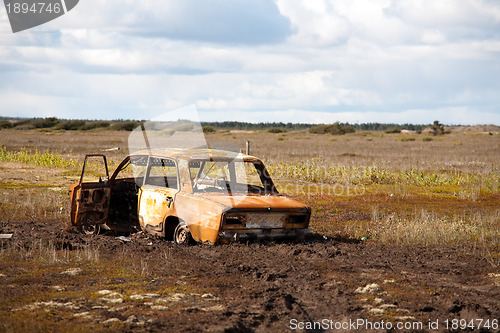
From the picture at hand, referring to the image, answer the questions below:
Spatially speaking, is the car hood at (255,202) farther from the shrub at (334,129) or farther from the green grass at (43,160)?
the shrub at (334,129)

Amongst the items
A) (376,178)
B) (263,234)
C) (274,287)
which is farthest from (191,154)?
(376,178)

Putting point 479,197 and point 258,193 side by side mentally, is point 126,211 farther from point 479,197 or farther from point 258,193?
point 479,197

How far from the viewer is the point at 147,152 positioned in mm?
9820

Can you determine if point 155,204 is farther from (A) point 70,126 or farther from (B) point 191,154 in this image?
(A) point 70,126

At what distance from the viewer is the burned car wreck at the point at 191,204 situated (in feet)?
27.9

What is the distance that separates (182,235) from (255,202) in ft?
4.55

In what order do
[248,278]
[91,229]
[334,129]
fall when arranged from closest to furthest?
1. [248,278]
2. [91,229]
3. [334,129]

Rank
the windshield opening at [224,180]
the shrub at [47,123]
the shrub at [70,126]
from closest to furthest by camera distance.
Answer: the windshield opening at [224,180]
the shrub at [70,126]
the shrub at [47,123]

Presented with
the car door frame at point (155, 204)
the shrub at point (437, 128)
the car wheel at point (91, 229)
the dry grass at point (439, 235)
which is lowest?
the dry grass at point (439, 235)

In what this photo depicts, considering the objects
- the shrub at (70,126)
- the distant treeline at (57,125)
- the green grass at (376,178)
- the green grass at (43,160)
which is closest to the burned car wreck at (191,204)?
the green grass at (376,178)

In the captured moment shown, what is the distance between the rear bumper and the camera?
8.39 m

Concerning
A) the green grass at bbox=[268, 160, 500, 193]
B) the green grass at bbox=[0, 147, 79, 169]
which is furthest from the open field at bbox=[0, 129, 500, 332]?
the green grass at bbox=[0, 147, 79, 169]

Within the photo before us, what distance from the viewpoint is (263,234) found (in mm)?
8719

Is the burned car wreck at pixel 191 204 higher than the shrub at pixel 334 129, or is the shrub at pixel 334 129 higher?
the shrub at pixel 334 129
